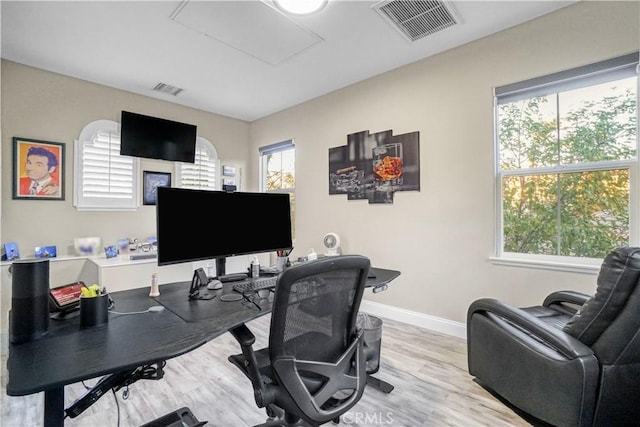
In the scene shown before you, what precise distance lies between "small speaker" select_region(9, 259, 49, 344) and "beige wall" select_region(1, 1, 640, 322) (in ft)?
9.39

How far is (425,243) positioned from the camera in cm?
306

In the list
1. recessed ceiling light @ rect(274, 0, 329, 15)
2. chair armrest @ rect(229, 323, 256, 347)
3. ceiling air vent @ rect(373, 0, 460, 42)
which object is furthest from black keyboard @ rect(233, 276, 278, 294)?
ceiling air vent @ rect(373, 0, 460, 42)

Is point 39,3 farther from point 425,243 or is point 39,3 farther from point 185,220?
point 425,243

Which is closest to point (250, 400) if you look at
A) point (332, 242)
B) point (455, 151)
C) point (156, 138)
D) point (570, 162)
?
point (332, 242)

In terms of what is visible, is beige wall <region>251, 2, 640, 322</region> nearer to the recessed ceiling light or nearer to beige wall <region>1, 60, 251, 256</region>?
the recessed ceiling light

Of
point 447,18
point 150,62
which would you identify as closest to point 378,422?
point 447,18

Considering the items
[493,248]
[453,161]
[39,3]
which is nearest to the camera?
[39,3]

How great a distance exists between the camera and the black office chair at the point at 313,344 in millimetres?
1105

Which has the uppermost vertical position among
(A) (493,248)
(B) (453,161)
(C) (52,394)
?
(B) (453,161)

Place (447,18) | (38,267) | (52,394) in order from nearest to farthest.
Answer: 1. (52,394)
2. (38,267)
3. (447,18)

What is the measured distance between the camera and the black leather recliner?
1.33 m

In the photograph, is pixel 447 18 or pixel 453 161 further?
pixel 453 161

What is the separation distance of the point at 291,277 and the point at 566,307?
2.13m

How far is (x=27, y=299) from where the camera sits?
105 cm
